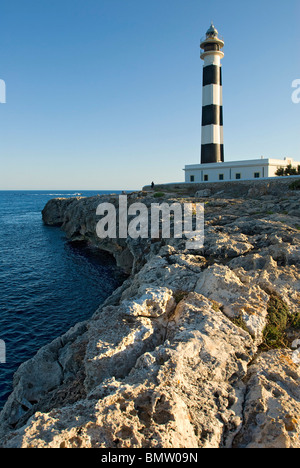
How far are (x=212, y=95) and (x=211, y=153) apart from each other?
9659 millimetres

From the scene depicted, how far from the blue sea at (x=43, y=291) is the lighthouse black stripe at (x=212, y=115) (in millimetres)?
29315

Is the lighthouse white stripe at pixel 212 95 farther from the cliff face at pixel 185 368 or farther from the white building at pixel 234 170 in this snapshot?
the cliff face at pixel 185 368

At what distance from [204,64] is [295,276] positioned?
52.7 metres

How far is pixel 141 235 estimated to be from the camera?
24156mm

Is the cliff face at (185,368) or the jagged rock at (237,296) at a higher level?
the jagged rock at (237,296)

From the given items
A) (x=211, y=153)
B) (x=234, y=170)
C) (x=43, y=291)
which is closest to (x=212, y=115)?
(x=211, y=153)

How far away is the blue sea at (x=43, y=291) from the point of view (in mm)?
20125

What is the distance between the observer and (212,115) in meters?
51.4

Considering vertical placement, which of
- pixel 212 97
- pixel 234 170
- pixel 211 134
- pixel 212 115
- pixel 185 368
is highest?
pixel 212 97

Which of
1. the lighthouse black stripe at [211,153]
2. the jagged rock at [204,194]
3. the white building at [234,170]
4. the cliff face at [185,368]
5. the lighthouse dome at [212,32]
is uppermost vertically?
the lighthouse dome at [212,32]
